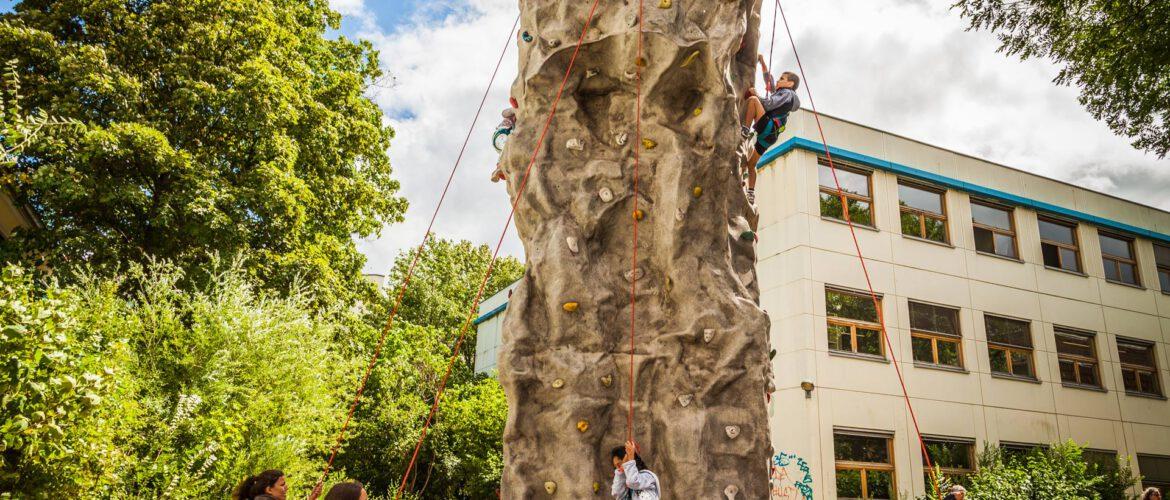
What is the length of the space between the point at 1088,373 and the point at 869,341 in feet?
20.9

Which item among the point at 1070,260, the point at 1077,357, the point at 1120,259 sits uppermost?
the point at 1120,259

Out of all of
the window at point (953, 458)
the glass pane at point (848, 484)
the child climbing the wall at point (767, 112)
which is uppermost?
the child climbing the wall at point (767, 112)

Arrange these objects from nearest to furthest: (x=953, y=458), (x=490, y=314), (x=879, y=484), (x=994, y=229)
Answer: (x=879, y=484) < (x=953, y=458) < (x=994, y=229) < (x=490, y=314)

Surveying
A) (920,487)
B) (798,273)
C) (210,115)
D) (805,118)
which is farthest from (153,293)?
(920,487)

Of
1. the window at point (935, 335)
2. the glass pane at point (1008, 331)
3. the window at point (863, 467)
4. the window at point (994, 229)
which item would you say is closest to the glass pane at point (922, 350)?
→ the window at point (935, 335)

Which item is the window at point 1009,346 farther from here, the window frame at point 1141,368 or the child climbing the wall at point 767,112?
the child climbing the wall at point 767,112

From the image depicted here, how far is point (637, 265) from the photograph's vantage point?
6297mm

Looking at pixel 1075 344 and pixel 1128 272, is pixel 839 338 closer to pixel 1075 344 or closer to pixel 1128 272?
pixel 1075 344

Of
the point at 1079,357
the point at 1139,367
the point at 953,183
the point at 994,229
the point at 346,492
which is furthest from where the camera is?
the point at 1139,367

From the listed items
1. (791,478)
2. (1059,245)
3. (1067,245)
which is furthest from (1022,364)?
(791,478)

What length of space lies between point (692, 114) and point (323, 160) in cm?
1030

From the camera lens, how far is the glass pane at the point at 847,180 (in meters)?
15.1

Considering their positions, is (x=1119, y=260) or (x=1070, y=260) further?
(x=1119, y=260)

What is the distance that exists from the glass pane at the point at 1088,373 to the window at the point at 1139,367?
2.92 feet
